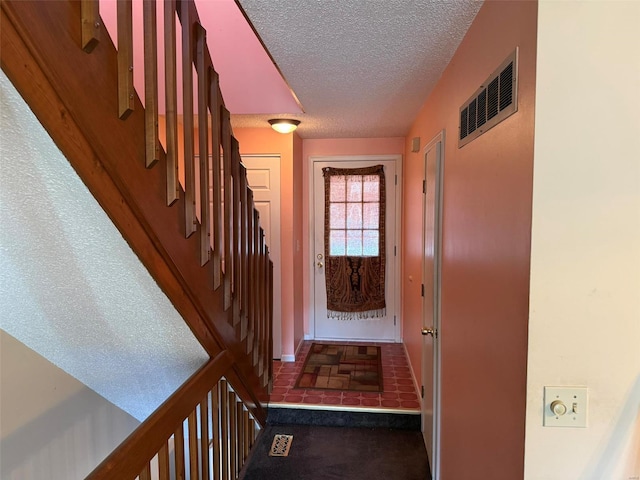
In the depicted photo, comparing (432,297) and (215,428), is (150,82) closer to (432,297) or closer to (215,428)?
(215,428)

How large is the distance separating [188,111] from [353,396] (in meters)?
2.49

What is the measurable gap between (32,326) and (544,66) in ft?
6.90

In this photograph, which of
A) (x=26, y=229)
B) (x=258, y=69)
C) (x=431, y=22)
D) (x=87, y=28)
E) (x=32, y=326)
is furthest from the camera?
(x=258, y=69)

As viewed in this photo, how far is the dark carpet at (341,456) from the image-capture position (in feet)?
7.89

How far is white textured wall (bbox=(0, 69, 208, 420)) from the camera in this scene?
0.90 metres

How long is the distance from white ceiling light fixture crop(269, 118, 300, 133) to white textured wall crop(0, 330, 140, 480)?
2.25 metres

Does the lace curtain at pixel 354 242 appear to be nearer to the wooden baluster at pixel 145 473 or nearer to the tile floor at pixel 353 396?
the tile floor at pixel 353 396

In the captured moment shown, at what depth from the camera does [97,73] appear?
91 cm

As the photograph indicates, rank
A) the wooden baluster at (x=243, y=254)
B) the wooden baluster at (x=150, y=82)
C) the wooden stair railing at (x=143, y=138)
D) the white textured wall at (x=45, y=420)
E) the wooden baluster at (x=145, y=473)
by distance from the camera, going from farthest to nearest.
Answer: the wooden baluster at (x=243, y=254)
the white textured wall at (x=45, y=420)
the wooden baluster at (x=145, y=473)
the wooden baluster at (x=150, y=82)
the wooden stair railing at (x=143, y=138)

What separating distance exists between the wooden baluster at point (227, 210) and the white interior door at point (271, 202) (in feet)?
5.97

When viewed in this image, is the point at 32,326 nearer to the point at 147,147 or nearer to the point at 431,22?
the point at 147,147

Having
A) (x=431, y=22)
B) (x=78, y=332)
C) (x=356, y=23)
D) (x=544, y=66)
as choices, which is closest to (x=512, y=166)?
(x=544, y=66)

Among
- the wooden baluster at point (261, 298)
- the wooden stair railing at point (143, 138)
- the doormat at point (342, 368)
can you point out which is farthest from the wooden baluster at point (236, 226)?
the doormat at point (342, 368)

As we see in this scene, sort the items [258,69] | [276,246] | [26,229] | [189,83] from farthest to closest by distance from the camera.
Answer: [276,246] < [258,69] < [189,83] < [26,229]
